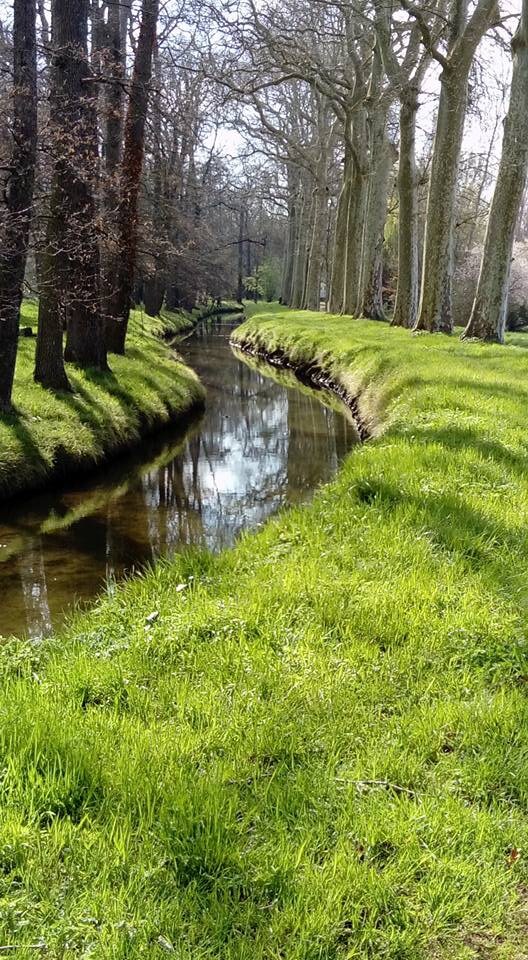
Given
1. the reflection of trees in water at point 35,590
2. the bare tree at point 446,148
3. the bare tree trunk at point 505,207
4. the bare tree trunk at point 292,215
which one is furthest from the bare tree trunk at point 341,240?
the reflection of trees in water at point 35,590

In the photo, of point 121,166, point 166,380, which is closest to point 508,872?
point 166,380

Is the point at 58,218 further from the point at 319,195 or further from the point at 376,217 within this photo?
the point at 319,195

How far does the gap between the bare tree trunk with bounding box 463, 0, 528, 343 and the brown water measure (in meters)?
4.49

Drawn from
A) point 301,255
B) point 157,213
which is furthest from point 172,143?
point 301,255

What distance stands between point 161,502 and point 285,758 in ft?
A: 22.0

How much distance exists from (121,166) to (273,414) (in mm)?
6036

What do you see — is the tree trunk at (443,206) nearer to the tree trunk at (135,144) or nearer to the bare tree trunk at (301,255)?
the tree trunk at (135,144)

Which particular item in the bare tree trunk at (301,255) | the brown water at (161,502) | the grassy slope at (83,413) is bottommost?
the brown water at (161,502)

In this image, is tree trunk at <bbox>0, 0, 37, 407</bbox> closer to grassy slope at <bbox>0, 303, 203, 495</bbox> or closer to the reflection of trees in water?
grassy slope at <bbox>0, 303, 203, 495</bbox>

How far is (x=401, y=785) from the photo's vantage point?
8.60ft

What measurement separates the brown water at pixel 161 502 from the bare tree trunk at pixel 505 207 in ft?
14.7

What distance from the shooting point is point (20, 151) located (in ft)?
27.8

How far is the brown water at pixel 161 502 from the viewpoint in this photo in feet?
21.0

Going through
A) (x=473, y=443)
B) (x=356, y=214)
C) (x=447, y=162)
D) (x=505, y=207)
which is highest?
(x=356, y=214)
